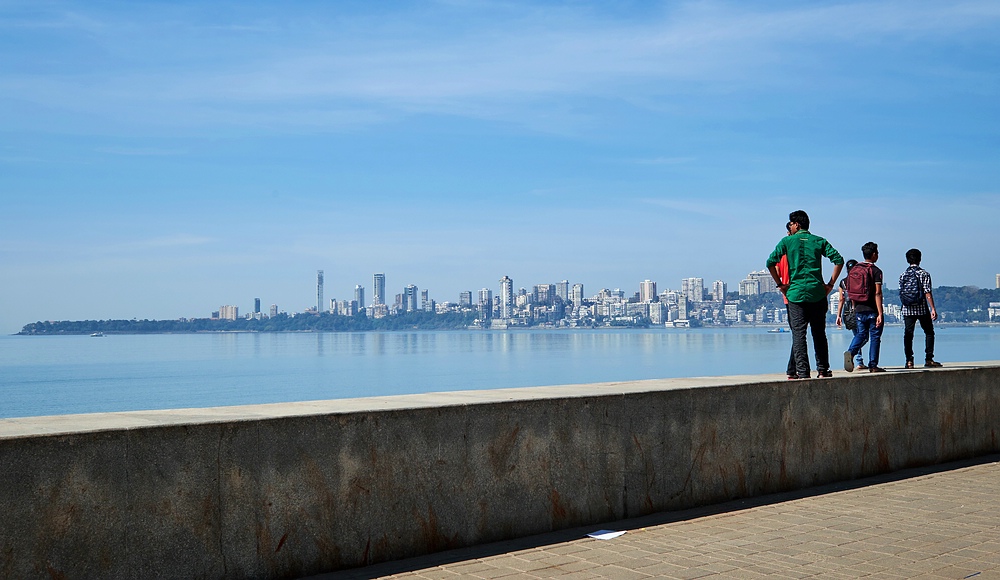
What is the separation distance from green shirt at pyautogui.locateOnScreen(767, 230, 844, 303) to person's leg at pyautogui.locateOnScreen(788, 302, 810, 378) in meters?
0.09

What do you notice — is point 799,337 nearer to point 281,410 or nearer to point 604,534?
point 604,534

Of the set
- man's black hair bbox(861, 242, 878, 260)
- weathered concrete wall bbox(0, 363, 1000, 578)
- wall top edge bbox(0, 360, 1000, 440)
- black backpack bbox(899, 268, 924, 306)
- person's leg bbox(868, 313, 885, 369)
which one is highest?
man's black hair bbox(861, 242, 878, 260)

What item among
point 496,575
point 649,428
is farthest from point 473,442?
point 649,428

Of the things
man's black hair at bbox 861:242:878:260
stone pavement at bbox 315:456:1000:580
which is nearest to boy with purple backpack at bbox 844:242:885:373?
man's black hair at bbox 861:242:878:260

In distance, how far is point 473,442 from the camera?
6.35m

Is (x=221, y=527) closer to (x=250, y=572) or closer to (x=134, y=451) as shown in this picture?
(x=250, y=572)

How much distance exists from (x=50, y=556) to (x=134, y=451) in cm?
60

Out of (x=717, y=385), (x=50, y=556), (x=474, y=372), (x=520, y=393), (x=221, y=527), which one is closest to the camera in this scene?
(x=50, y=556)

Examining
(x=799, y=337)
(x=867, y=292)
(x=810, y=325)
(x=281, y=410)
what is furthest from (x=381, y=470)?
(x=867, y=292)

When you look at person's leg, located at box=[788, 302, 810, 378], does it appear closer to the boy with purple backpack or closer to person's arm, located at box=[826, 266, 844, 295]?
person's arm, located at box=[826, 266, 844, 295]

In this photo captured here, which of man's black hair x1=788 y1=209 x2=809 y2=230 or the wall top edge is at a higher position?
man's black hair x1=788 y1=209 x2=809 y2=230

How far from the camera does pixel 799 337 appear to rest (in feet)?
31.8

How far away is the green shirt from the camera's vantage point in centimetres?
989

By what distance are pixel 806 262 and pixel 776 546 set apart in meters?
Answer: 4.25
